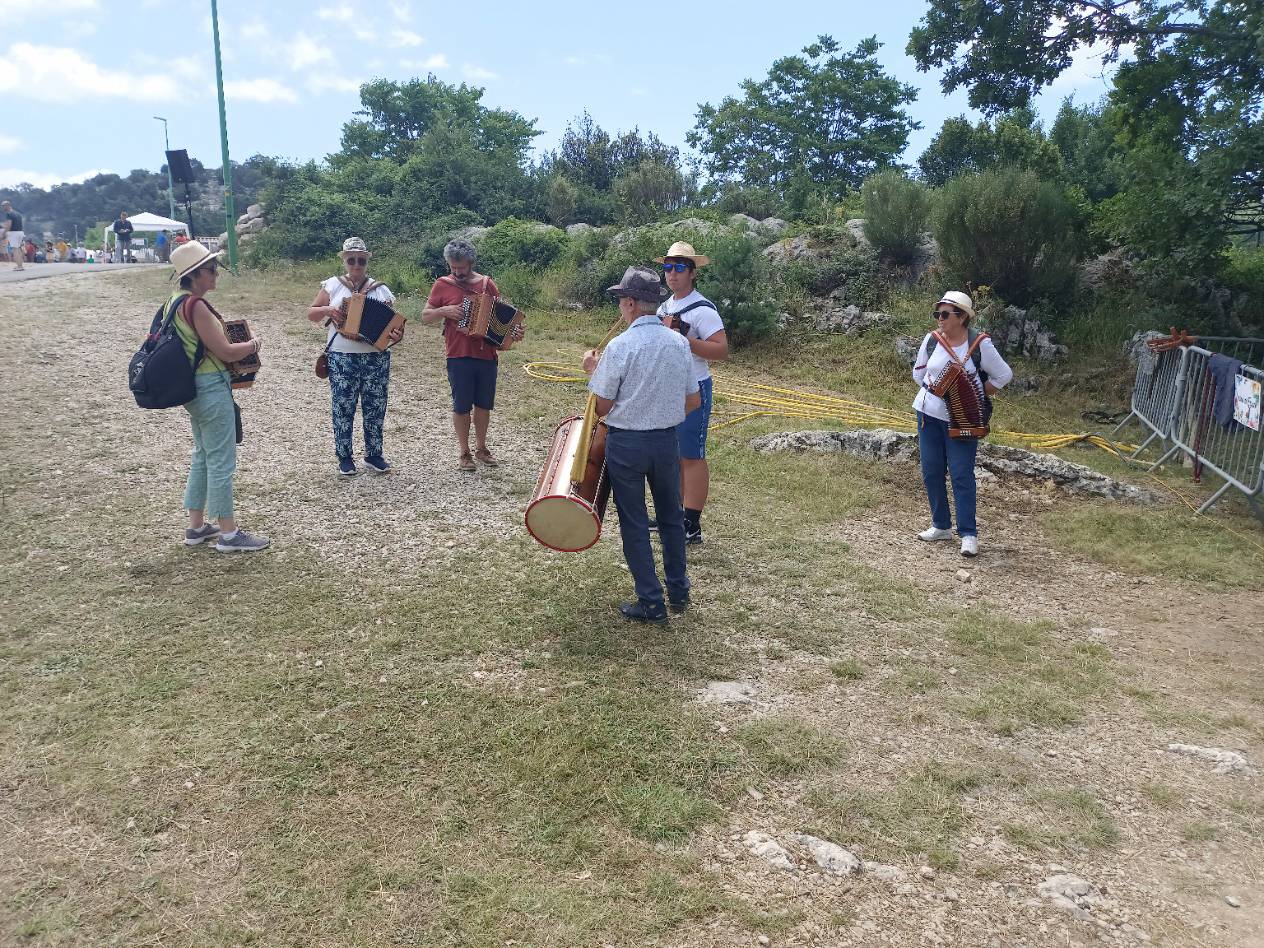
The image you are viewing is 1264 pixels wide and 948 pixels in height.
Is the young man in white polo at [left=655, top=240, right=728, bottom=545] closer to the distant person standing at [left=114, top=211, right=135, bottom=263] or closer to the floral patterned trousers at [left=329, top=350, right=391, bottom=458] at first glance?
the floral patterned trousers at [left=329, top=350, right=391, bottom=458]

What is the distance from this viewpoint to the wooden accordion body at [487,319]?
22.1 ft

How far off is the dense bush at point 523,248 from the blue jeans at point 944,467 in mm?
14043

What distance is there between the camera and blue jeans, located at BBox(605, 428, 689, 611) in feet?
14.4

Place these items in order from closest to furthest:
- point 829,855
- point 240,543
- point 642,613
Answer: point 829,855
point 642,613
point 240,543

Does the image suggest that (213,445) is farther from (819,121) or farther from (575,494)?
(819,121)

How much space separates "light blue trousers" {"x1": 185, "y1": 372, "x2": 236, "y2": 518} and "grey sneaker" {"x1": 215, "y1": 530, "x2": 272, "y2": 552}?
16 cm

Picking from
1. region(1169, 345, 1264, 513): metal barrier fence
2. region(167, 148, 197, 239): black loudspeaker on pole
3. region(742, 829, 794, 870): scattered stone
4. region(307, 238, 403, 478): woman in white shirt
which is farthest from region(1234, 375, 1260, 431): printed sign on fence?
region(167, 148, 197, 239): black loudspeaker on pole

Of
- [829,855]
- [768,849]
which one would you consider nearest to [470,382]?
[768,849]

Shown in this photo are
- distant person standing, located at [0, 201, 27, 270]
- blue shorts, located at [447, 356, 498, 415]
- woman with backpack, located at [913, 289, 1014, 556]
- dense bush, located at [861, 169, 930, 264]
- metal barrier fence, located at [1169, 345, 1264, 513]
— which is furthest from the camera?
distant person standing, located at [0, 201, 27, 270]

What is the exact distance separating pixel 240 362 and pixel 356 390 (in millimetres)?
1568

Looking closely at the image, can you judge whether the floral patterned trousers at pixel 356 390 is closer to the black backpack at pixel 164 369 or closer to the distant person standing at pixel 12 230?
the black backpack at pixel 164 369

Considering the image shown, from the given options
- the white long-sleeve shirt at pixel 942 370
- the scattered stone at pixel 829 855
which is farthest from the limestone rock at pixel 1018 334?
the scattered stone at pixel 829 855

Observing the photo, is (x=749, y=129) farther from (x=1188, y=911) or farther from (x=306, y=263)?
(x=1188, y=911)

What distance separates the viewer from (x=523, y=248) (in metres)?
19.7
